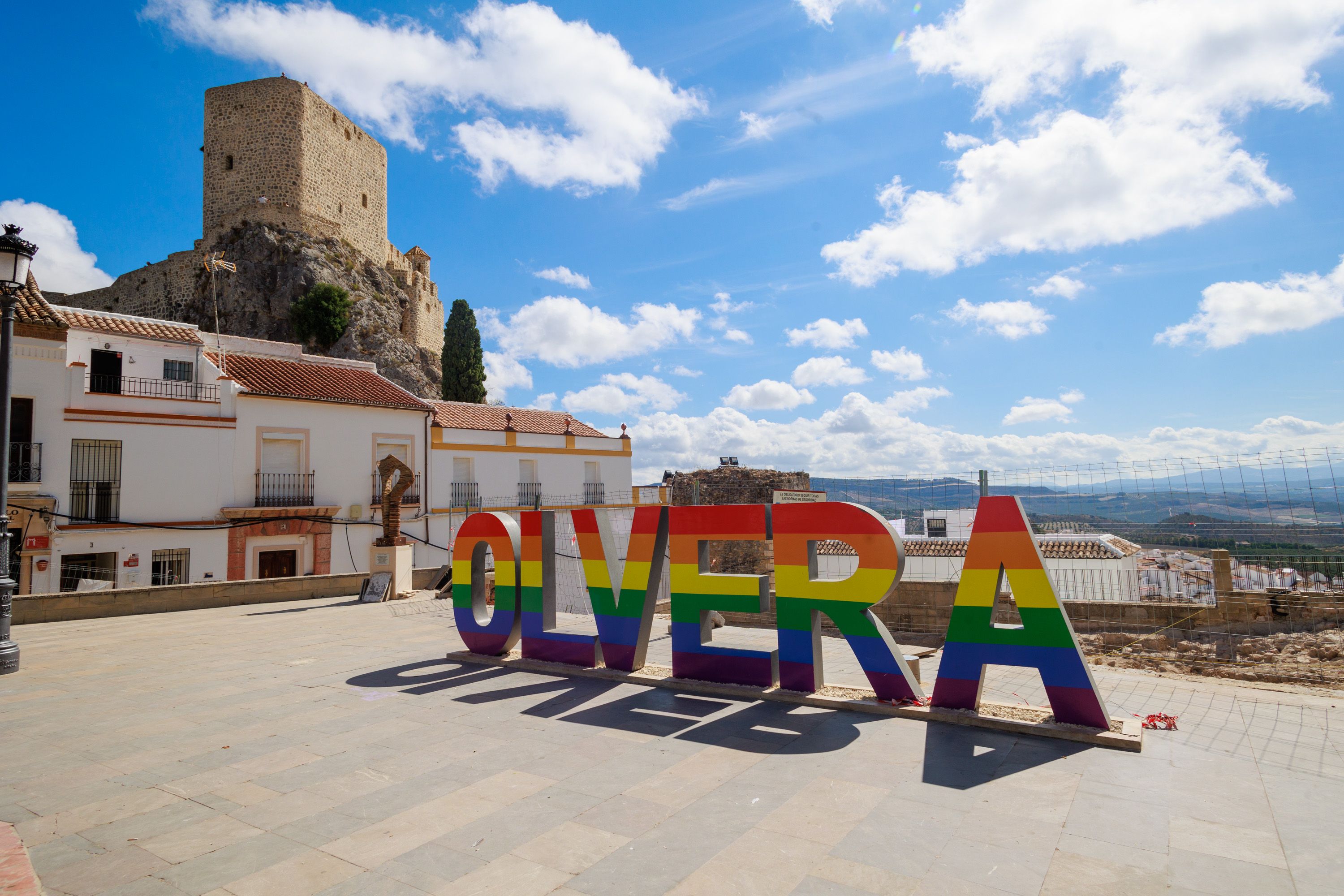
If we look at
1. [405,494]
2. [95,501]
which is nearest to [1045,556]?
[405,494]

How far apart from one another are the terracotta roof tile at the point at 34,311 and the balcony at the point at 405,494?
866 cm

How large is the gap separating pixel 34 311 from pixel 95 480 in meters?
4.31

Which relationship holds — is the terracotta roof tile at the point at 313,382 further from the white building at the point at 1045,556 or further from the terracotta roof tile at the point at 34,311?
the white building at the point at 1045,556

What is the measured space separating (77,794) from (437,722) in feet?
8.28

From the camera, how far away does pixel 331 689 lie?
7617mm

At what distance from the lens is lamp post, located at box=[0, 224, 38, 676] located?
7.91 metres

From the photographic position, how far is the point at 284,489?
20.5 metres

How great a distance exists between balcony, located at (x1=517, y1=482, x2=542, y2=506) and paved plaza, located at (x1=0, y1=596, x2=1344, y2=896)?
20.9 metres

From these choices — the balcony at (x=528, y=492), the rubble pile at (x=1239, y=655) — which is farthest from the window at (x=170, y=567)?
the rubble pile at (x=1239, y=655)

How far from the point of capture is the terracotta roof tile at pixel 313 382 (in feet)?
69.3

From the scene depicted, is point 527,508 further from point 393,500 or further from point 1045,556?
point 1045,556

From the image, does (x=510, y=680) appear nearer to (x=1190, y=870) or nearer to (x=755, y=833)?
(x=755, y=833)

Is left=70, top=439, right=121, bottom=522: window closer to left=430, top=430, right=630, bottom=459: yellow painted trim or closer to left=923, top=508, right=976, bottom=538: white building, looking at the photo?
left=430, top=430, right=630, bottom=459: yellow painted trim

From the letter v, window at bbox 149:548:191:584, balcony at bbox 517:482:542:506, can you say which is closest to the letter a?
the letter v
